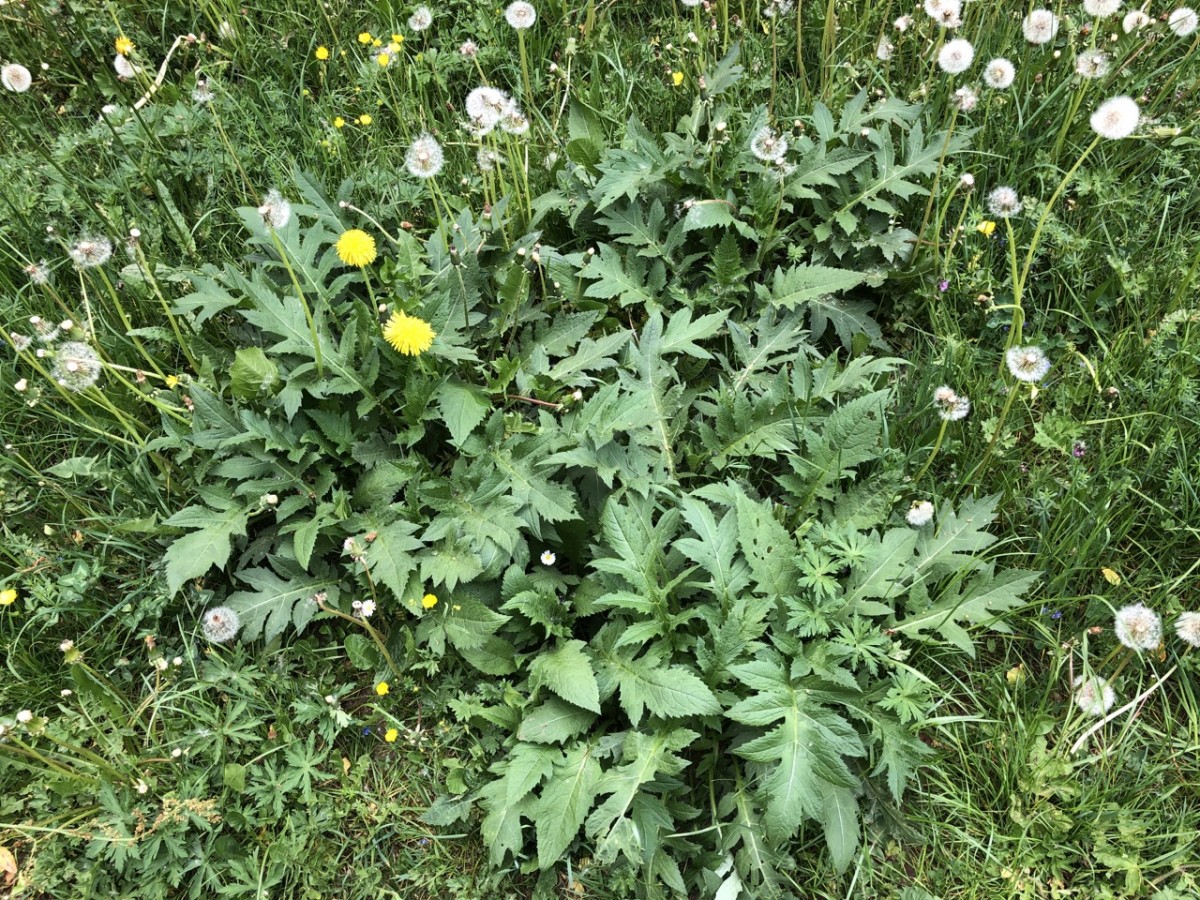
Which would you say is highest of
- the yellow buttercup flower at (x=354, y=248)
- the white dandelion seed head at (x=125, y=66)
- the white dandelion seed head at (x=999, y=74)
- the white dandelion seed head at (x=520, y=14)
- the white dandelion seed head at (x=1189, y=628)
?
the white dandelion seed head at (x=125, y=66)

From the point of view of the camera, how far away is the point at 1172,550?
2.43 meters

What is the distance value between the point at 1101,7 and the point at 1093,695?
222 centimetres

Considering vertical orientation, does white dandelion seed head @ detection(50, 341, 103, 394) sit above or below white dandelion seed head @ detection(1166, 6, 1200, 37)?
above

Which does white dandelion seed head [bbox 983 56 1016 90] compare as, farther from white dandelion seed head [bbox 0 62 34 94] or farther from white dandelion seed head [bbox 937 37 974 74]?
white dandelion seed head [bbox 0 62 34 94]

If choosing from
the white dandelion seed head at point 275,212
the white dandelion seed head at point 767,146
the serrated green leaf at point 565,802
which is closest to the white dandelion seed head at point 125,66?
the white dandelion seed head at point 275,212

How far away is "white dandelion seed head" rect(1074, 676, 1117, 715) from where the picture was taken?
2213mm

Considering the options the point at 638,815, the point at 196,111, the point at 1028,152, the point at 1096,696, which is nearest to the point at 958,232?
the point at 1028,152

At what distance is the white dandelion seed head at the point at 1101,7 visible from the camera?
107 inches

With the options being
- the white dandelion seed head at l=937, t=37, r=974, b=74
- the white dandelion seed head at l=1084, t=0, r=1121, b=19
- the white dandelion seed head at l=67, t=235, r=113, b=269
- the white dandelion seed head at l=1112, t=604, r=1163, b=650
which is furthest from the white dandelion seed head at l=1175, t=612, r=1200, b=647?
the white dandelion seed head at l=67, t=235, r=113, b=269

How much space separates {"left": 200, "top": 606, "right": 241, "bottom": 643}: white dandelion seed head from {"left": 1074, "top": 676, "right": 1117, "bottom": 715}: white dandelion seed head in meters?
2.33

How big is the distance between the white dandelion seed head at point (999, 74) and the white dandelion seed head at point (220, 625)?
3000mm

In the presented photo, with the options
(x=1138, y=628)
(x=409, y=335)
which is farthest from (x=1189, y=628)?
(x=409, y=335)

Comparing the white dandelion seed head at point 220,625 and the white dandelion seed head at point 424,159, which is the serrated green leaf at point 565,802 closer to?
the white dandelion seed head at point 220,625

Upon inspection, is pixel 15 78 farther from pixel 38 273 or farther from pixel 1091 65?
pixel 1091 65
